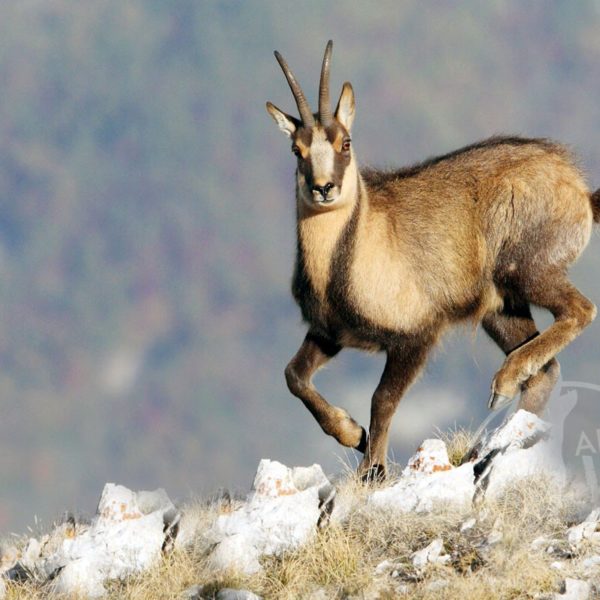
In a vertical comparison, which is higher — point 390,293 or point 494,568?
point 390,293

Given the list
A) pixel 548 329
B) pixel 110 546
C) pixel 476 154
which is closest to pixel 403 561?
pixel 110 546

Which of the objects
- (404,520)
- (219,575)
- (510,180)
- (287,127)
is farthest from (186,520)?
(510,180)

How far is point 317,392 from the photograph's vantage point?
34.4 ft

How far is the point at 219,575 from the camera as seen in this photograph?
27.3 ft

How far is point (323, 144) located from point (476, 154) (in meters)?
1.75

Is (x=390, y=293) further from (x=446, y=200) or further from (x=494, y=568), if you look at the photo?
(x=494, y=568)

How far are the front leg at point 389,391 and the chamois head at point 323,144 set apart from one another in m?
1.45

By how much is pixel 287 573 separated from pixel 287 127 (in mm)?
4058

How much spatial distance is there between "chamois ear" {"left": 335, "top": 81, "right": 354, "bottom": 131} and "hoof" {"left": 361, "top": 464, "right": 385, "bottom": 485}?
118 inches

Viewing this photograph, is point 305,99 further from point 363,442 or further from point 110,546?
point 110,546

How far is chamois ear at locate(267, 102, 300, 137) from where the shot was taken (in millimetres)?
10211

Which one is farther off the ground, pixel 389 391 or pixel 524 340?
pixel 524 340

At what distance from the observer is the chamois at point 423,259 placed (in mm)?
10227

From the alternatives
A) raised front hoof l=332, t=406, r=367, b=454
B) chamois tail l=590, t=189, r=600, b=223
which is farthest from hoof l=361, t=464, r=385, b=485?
chamois tail l=590, t=189, r=600, b=223
